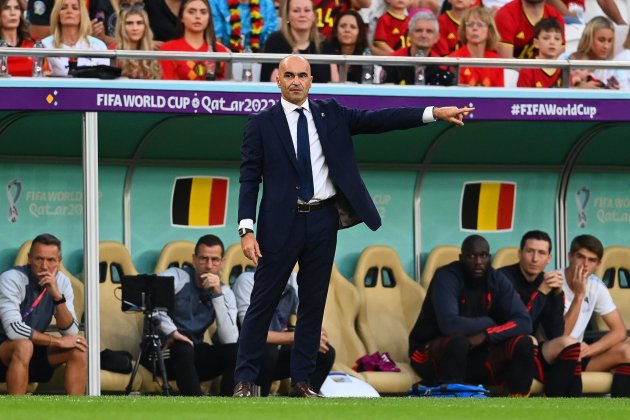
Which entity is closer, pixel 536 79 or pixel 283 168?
pixel 283 168

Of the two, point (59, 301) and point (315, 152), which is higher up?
point (315, 152)

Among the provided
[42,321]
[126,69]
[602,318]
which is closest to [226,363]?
[42,321]

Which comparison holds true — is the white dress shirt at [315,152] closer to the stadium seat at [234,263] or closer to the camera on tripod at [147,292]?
the camera on tripod at [147,292]

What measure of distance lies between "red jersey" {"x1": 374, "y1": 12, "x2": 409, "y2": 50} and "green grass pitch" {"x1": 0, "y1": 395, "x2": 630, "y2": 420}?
5660mm

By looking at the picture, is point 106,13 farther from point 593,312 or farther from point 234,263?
point 593,312

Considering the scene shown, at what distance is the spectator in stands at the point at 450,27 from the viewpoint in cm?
1437

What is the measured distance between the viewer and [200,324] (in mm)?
12977

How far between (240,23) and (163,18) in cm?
70

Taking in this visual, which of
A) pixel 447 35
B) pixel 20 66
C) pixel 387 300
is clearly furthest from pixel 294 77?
pixel 447 35

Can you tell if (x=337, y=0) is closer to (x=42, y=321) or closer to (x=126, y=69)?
(x=126, y=69)

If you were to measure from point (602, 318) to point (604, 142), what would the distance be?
1.56m

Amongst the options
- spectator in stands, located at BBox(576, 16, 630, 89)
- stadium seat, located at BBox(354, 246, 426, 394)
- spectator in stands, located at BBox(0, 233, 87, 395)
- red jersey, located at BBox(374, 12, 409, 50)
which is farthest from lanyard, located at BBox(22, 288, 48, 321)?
spectator in stands, located at BBox(576, 16, 630, 89)

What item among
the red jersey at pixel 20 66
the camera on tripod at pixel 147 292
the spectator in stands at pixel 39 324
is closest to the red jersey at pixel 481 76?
the camera on tripod at pixel 147 292

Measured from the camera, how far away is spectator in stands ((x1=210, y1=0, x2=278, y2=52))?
1411 centimetres
